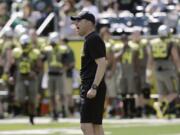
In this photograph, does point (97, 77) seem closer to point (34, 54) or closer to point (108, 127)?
point (108, 127)

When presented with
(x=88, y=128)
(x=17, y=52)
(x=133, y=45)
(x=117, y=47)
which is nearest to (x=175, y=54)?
(x=133, y=45)

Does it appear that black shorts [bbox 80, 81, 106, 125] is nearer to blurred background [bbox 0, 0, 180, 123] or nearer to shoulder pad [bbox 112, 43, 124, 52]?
blurred background [bbox 0, 0, 180, 123]

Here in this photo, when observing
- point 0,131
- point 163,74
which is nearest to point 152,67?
point 163,74

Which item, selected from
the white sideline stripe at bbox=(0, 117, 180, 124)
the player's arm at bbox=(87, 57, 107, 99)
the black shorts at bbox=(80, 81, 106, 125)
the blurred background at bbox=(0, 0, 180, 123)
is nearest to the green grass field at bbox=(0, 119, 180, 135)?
the white sideline stripe at bbox=(0, 117, 180, 124)

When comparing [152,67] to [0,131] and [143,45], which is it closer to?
[143,45]

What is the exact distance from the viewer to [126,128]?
16328 millimetres

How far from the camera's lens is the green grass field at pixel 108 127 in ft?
50.4

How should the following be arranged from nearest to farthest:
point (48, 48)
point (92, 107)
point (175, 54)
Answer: point (92, 107)
point (175, 54)
point (48, 48)

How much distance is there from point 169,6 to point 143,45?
2.51 m

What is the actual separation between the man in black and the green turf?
5.80 metres

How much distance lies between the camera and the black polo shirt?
30.2 feet

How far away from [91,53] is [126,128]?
731 centimetres

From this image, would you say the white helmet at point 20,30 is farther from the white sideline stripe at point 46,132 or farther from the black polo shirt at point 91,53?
the black polo shirt at point 91,53

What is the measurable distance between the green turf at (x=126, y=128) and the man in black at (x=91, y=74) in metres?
5.80
